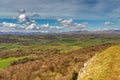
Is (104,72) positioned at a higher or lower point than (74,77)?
higher

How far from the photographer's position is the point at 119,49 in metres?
74.2

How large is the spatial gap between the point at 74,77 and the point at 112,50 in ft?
58.7

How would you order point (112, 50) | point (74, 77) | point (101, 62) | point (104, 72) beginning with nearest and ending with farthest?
point (104, 72), point (101, 62), point (112, 50), point (74, 77)

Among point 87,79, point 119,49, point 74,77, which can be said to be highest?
point 119,49

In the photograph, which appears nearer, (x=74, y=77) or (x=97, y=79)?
(x=97, y=79)

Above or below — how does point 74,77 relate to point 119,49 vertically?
below

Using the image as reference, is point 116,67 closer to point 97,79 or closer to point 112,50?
point 97,79

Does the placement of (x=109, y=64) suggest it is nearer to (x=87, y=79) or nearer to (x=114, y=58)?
(x=114, y=58)

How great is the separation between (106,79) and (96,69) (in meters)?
8.72

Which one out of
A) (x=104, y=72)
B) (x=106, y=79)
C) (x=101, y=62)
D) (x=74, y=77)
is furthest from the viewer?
(x=74, y=77)

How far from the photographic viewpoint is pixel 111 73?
52.2 metres

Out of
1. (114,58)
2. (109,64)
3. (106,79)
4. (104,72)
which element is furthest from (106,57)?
(106,79)

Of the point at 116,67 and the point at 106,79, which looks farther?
the point at 116,67

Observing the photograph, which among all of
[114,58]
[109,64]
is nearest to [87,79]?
[109,64]
